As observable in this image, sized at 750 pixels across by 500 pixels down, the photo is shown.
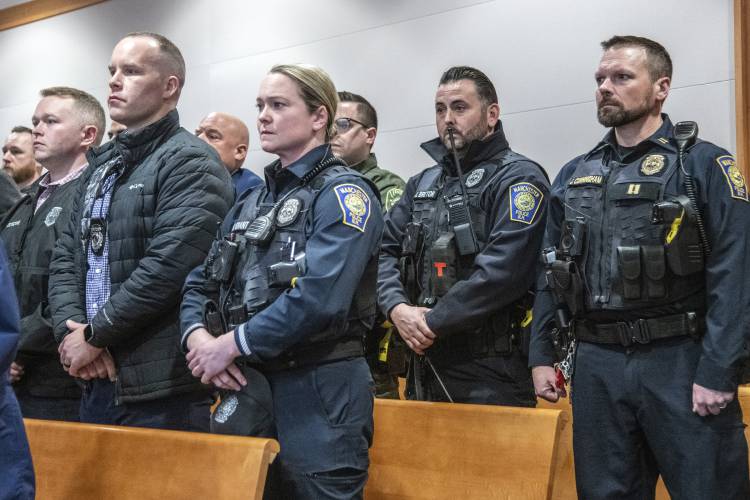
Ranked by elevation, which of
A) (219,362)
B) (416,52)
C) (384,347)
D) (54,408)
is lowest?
(384,347)

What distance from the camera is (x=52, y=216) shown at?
130 inches

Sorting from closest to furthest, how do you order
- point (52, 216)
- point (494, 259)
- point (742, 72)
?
point (494, 259)
point (52, 216)
point (742, 72)

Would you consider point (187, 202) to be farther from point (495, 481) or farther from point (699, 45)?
point (699, 45)

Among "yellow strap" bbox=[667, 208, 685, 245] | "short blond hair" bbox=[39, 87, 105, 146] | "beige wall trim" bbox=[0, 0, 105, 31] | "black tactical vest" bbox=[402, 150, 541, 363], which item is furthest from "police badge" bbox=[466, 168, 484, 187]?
"beige wall trim" bbox=[0, 0, 105, 31]

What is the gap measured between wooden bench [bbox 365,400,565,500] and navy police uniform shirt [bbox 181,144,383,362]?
1.52 feet

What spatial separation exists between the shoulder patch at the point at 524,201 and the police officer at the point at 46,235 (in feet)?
5.37

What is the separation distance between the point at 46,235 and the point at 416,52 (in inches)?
99.3

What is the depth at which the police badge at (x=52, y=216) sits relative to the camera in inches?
129

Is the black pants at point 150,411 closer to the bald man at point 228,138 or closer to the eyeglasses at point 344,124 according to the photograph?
the eyeglasses at point 344,124

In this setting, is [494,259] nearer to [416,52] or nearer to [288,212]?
[288,212]

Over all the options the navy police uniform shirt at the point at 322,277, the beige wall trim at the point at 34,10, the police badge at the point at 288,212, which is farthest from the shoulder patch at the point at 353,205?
the beige wall trim at the point at 34,10

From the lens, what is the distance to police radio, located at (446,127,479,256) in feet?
9.68

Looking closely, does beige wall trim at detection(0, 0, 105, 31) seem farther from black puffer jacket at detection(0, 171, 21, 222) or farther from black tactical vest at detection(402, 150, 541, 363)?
black tactical vest at detection(402, 150, 541, 363)

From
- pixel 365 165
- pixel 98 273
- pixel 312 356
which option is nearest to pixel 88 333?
pixel 98 273
